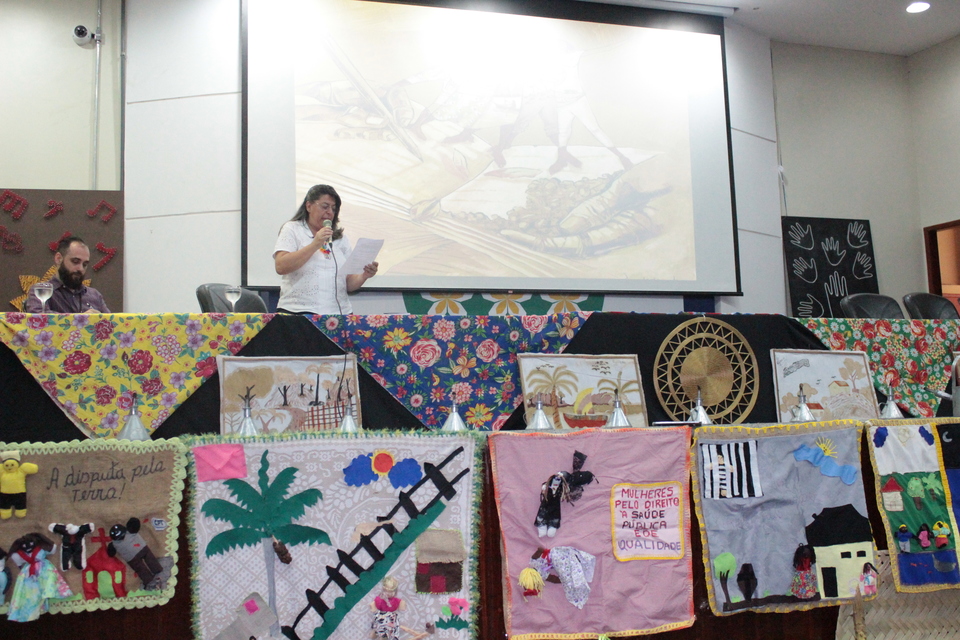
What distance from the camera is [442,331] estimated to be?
2117 millimetres

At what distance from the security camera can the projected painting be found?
4.11 ft

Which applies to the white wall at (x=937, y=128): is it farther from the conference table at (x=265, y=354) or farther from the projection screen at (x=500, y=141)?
the conference table at (x=265, y=354)

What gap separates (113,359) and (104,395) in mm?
96

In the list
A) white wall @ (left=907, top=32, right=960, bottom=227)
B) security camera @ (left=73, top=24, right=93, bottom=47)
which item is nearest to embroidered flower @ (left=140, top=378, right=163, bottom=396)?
security camera @ (left=73, top=24, right=93, bottom=47)

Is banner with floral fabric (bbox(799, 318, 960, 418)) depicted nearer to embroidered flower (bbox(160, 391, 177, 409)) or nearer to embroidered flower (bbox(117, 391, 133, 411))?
embroidered flower (bbox(160, 391, 177, 409))

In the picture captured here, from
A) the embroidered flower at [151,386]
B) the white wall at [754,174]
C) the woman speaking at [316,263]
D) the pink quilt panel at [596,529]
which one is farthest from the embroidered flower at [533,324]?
the white wall at [754,174]

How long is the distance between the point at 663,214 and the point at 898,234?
2340mm

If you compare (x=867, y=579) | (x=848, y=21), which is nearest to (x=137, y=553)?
(x=867, y=579)

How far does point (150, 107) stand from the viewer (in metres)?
4.28

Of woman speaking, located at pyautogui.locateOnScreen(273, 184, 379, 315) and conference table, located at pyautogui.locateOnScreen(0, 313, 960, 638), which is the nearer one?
conference table, located at pyautogui.locateOnScreen(0, 313, 960, 638)

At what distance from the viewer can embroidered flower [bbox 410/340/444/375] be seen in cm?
210

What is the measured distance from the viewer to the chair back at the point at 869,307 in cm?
365

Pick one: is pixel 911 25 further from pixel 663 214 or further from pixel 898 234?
pixel 663 214

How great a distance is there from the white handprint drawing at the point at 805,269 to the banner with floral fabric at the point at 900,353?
2.97 m
